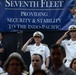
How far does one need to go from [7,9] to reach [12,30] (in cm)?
55

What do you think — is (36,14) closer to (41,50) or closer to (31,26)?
(31,26)

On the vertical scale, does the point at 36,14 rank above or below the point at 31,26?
above

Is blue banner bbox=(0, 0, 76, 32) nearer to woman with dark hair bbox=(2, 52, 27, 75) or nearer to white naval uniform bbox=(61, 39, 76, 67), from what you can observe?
white naval uniform bbox=(61, 39, 76, 67)

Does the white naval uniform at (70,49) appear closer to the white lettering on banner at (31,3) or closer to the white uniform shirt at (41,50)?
the white uniform shirt at (41,50)

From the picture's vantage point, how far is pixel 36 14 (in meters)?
10.6

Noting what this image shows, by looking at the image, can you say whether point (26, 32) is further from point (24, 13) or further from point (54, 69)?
point (54, 69)

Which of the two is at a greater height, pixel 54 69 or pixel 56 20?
pixel 54 69

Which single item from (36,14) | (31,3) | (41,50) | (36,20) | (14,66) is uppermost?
(14,66)

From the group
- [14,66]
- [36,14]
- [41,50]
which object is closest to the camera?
[14,66]

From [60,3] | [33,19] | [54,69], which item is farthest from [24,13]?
[54,69]

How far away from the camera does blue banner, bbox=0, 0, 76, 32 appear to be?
10523 mm

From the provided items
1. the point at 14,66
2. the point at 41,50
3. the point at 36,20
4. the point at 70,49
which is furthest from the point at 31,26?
the point at 14,66

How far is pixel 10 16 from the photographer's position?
10562 mm

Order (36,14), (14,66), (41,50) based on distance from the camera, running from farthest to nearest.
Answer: (36,14), (41,50), (14,66)
